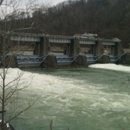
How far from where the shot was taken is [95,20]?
3775 inches

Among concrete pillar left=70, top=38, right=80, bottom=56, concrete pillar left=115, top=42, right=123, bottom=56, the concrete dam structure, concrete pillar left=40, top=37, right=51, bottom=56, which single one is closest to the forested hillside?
concrete pillar left=115, top=42, right=123, bottom=56

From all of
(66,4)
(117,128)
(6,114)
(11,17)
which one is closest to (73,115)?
(117,128)

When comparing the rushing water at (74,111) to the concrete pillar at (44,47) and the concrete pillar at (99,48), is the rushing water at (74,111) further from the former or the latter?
the concrete pillar at (99,48)

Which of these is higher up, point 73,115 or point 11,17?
point 11,17

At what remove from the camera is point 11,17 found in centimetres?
360

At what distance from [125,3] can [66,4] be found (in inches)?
1466

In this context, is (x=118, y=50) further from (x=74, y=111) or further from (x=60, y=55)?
(x=74, y=111)

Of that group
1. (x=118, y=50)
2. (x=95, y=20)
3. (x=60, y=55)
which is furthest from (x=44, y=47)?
(x=95, y=20)

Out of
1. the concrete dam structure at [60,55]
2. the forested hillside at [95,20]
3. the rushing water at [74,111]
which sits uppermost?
the forested hillside at [95,20]

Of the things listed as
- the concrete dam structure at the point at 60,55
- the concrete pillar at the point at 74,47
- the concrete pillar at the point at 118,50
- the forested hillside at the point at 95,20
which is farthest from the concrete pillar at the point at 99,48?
the forested hillside at the point at 95,20

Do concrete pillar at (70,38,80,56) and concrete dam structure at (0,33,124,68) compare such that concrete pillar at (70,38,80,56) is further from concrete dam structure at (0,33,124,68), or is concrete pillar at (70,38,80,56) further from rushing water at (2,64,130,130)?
rushing water at (2,64,130,130)

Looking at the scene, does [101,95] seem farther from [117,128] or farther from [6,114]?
[6,114]

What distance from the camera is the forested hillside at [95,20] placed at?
270 ft

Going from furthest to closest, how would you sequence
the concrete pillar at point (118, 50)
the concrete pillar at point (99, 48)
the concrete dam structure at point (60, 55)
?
1. the concrete pillar at point (118, 50)
2. the concrete pillar at point (99, 48)
3. the concrete dam structure at point (60, 55)
